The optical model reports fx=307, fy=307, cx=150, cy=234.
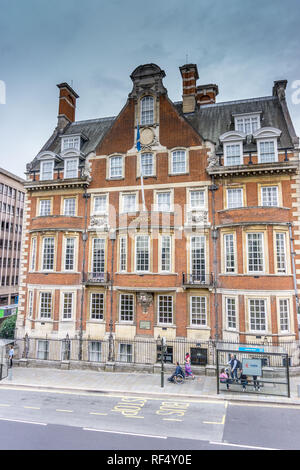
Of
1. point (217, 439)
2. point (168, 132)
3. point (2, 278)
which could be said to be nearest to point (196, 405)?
point (217, 439)

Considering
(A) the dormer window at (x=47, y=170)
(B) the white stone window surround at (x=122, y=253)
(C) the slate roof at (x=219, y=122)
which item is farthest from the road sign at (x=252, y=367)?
(A) the dormer window at (x=47, y=170)

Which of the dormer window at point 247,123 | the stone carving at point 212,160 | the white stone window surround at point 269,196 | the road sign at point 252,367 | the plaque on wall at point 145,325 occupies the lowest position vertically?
the road sign at point 252,367

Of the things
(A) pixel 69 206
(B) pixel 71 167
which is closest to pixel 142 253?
(A) pixel 69 206

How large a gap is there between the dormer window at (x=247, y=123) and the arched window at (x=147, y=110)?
675 cm

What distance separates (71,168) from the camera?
26.0m

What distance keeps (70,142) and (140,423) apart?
23.3 meters

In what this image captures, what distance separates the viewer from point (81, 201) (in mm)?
25219

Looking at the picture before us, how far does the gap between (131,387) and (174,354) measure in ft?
15.9

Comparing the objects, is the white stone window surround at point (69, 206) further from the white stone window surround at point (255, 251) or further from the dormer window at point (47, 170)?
the white stone window surround at point (255, 251)

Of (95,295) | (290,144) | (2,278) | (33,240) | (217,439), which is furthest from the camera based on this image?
(2,278)

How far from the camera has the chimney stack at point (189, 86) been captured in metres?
26.5

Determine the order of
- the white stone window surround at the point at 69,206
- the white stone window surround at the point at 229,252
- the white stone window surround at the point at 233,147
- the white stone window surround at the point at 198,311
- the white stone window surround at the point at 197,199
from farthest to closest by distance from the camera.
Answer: the white stone window surround at the point at 69,206 → the white stone window surround at the point at 197,199 → the white stone window surround at the point at 233,147 → the white stone window surround at the point at 198,311 → the white stone window surround at the point at 229,252

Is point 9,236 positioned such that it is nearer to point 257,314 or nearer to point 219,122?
point 219,122

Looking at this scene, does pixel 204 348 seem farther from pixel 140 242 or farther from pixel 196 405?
pixel 140 242
